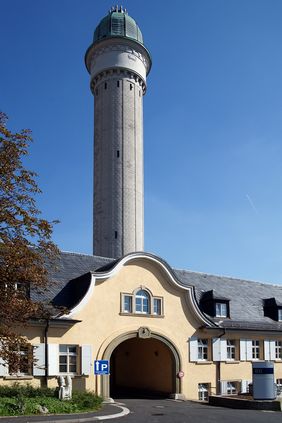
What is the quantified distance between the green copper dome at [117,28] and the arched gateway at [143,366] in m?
33.7

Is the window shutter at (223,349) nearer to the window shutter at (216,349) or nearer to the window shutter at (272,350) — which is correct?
the window shutter at (216,349)

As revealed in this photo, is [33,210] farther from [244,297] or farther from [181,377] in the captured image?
[244,297]

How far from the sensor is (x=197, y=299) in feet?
106

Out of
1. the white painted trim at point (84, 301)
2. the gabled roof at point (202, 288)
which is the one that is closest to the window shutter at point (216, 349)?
the gabled roof at point (202, 288)

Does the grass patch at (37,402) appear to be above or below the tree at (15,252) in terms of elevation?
below

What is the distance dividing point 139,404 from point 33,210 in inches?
469

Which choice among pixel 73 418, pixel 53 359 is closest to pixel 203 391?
pixel 53 359

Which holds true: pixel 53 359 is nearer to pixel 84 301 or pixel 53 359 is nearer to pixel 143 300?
pixel 84 301

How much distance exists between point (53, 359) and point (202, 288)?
40.6ft

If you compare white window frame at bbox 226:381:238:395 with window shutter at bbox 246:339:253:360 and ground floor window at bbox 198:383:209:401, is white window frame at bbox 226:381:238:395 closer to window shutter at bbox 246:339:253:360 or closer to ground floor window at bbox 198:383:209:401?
ground floor window at bbox 198:383:209:401

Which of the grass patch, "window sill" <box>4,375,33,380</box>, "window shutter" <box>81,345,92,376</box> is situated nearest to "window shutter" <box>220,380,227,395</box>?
"window shutter" <box>81,345,92,376</box>

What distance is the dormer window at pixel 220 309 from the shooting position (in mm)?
31763

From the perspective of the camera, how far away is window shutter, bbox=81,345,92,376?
2542 cm

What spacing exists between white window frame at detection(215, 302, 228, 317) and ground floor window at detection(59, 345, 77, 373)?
9.90m
